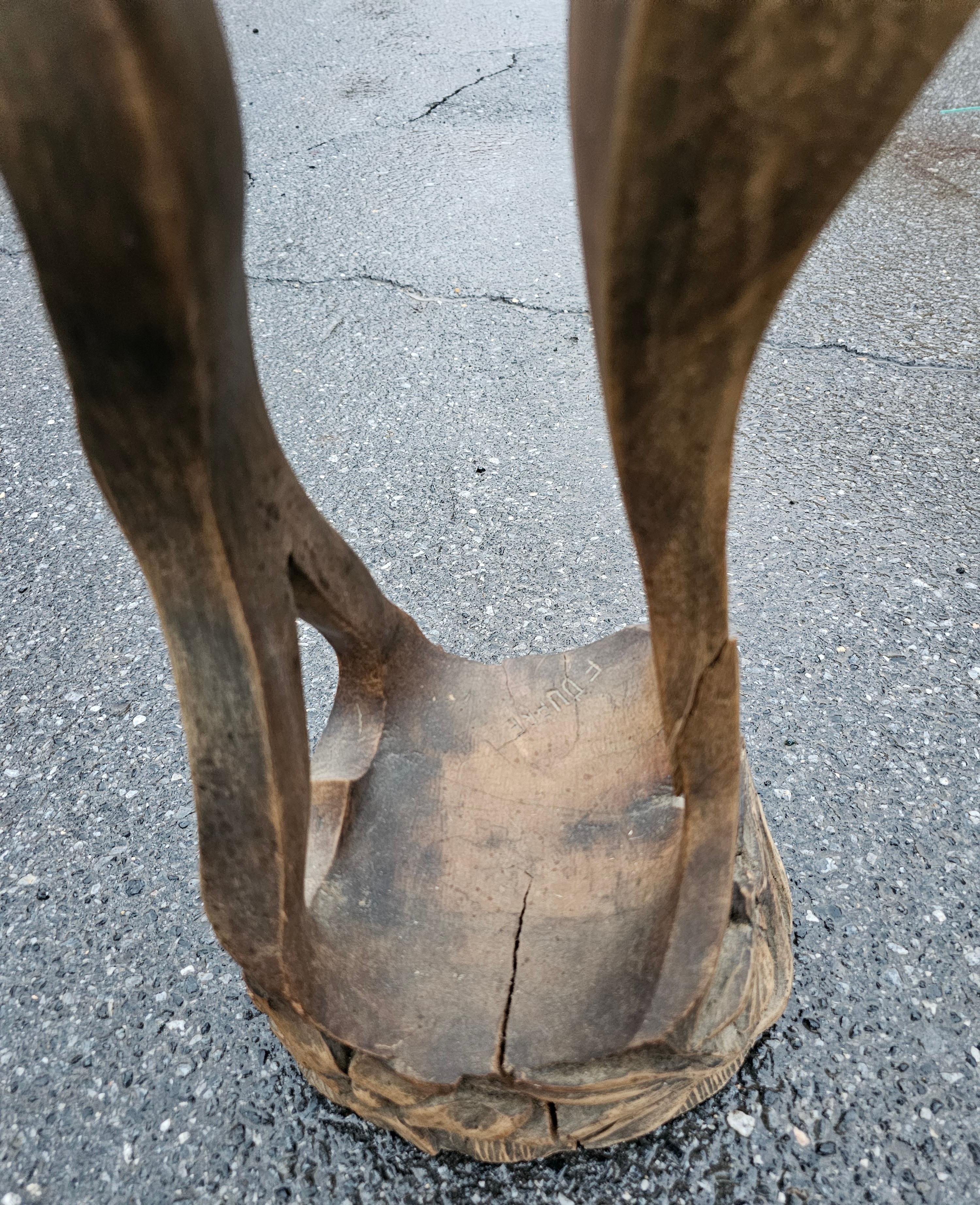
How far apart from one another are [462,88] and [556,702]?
7.71ft

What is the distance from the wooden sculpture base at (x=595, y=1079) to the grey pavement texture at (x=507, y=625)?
0.05 m

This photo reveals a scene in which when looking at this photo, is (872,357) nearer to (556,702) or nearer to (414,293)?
(414,293)

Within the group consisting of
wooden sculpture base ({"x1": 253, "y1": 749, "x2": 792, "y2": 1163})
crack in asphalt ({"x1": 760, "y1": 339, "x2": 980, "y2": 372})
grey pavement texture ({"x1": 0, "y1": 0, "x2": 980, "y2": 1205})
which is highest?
wooden sculpture base ({"x1": 253, "y1": 749, "x2": 792, "y2": 1163})

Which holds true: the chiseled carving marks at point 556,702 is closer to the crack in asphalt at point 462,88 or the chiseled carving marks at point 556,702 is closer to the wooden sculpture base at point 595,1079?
the wooden sculpture base at point 595,1079

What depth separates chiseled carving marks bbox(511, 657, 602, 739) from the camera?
3.05 feet

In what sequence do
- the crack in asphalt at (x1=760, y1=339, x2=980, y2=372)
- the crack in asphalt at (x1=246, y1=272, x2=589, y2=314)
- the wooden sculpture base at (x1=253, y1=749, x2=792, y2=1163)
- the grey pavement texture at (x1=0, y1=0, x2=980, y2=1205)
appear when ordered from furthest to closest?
the crack in asphalt at (x1=246, y1=272, x2=589, y2=314) → the crack in asphalt at (x1=760, y1=339, x2=980, y2=372) → the grey pavement texture at (x1=0, y1=0, x2=980, y2=1205) → the wooden sculpture base at (x1=253, y1=749, x2=792, y2=1163)

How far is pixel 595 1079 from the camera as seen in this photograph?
70 centimetres

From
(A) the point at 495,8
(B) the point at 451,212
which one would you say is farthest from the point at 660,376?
(A) the point at 495,8

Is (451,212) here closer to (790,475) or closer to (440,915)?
(790,475)

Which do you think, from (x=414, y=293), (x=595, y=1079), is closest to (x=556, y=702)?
(x=595, y=1079)

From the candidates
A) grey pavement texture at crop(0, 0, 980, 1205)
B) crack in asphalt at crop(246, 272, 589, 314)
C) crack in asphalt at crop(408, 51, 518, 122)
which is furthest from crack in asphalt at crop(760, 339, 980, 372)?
crack in asphalt at crop(408, 51, 518, 122)

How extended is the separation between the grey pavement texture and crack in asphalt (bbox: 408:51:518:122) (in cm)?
7

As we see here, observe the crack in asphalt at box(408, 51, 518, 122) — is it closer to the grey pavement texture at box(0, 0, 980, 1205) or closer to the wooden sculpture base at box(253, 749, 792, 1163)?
the grey pavement texture at box(0, 0, 980, 1205)

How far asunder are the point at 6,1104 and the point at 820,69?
3.17ft
